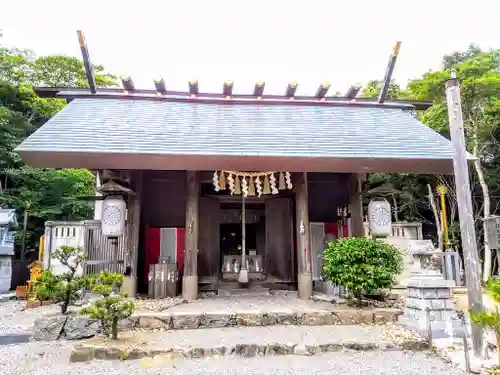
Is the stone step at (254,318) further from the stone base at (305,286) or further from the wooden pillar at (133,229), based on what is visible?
the wooden pillar at (133,229)

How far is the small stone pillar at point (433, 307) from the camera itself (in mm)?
4930

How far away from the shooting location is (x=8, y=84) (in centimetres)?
1595

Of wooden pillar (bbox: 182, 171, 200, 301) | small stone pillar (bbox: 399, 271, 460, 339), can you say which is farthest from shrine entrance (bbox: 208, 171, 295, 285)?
small stone pillar (bbox: 399, 271, 460, 339)

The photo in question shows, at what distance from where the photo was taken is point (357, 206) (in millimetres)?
7973

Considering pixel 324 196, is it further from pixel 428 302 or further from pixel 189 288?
pixel 428 302

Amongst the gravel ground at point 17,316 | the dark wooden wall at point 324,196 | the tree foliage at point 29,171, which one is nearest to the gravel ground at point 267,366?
the gravel ground at point 17,316

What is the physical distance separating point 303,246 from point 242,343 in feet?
Answer: 10.5

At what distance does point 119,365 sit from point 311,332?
265 cm

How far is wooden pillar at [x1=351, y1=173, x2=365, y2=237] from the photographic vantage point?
25.9 feet

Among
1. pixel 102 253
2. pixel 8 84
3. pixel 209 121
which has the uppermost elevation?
pixel 8 84

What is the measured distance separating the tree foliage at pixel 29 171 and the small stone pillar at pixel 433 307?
44.8ft

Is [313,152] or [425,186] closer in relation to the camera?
[313,152]

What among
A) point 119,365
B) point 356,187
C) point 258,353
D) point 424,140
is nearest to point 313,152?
point 356,187

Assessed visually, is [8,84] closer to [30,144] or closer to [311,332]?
[30,144]
